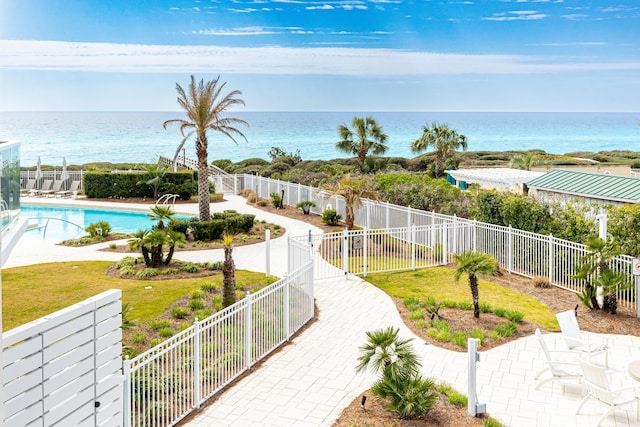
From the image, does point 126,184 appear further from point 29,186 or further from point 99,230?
point 99,230

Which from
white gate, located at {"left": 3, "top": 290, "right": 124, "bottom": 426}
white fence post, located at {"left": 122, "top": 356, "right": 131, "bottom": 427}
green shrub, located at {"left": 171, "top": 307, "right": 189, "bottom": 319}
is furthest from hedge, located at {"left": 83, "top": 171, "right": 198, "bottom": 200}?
white gate, located at {"left": 3, "top": 290, "right": 124, "bottom": 426}

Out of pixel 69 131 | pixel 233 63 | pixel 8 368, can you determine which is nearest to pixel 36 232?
pixel 8 368

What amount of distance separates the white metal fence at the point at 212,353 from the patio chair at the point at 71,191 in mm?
25195

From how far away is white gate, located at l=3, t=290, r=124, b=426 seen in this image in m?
5.23

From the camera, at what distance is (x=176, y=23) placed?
4882 inches

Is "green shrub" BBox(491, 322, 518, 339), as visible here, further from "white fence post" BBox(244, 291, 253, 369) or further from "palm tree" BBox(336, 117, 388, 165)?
"palm tree" BBox(336, 117, 388, 165)

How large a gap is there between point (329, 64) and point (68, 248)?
11193 centimetres

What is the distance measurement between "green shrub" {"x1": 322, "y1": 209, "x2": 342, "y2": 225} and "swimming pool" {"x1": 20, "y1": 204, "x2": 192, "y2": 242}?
7.35 metres

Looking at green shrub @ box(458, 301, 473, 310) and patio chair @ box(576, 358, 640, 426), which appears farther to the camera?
green shrub @ box(458, 301, 473, 310)

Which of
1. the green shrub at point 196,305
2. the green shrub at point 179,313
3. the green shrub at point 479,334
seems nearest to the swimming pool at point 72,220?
the green shrub at point 196,305

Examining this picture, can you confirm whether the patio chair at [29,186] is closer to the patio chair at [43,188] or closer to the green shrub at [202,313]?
the patio chair at [43,188]

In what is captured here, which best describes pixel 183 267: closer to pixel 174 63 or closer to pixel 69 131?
pixel 174 63

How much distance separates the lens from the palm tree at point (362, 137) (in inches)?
1506

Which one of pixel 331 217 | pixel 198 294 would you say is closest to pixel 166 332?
pixel 198 294
